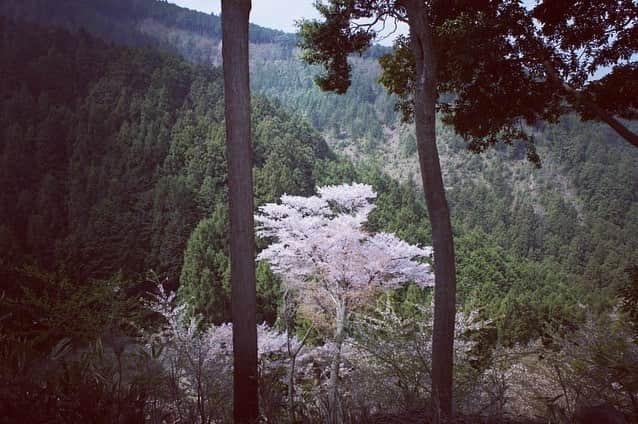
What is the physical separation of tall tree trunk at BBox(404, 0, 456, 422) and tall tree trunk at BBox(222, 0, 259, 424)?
5.51 ft

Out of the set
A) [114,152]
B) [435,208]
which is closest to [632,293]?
[435,208]

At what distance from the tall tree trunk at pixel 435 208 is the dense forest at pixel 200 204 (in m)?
2.50

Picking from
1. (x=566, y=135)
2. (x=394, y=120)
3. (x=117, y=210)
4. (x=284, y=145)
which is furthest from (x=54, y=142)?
(x=566, y=135)

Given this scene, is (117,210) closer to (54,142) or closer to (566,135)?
(54,142)

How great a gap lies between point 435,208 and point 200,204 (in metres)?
29.4

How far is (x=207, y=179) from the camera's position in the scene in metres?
31.9

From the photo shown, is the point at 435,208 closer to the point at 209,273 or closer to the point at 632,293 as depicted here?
the point at 632,293

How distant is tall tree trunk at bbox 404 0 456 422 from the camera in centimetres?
374

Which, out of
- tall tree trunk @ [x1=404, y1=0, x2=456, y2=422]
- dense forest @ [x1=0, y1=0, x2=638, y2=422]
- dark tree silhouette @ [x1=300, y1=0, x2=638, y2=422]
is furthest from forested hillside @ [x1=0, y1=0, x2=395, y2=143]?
tall tree trunk @ [x1=404, y1=0, x2=456, y2=422]

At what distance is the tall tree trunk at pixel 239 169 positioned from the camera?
3123 millimetres

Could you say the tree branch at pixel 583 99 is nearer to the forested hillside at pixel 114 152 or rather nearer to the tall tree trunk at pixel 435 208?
the tall tree trunk at pixel 435 208

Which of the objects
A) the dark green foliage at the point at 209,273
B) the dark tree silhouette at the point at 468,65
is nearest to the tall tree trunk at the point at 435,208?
the dark tree silhouette at the point at 468,65

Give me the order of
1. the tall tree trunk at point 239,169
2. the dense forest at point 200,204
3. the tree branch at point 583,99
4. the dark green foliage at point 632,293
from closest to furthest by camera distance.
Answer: the tall tree trunk at point 239,169 < the tree branch at point 583,99 < the dark green foliage at point 632,293 < the dense forest at point 200,204

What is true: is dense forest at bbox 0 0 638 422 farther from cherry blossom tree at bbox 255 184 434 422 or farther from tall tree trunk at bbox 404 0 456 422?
tall tree trunk at bbox 404 0 456 422
